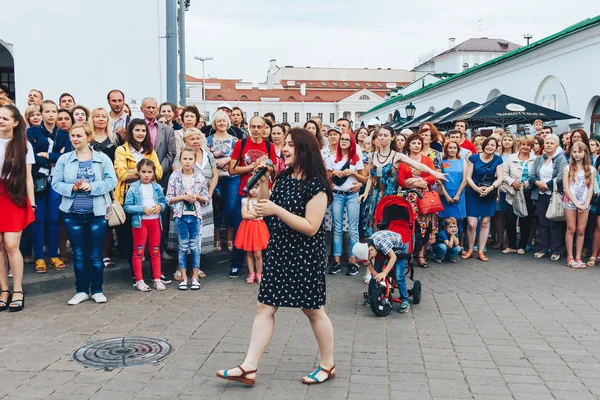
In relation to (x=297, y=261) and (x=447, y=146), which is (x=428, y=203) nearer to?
(x=447, y=146)

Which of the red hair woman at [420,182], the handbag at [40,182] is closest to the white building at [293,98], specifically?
the red hair woman at [420,182]

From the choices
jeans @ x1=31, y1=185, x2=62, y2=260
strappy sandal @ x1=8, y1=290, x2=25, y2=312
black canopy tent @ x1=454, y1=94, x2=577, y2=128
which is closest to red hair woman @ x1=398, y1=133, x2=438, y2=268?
jeans @ x1=31, y1=185, x2=62, y2=260

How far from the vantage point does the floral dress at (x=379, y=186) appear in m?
8.80

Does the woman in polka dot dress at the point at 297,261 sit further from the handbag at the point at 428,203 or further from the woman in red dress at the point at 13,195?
the handbag at the point at 428,203

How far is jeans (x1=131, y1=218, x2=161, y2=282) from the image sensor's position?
7.73 meters

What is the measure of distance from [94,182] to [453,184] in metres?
5.74

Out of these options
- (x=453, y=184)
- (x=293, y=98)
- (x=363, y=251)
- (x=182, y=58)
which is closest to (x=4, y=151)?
(x=363, y=251)

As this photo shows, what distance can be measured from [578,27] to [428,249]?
31.7 feet

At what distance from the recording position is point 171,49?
14656 millimetres

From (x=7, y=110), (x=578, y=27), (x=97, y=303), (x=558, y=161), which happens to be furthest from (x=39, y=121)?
(x=578, y=27)

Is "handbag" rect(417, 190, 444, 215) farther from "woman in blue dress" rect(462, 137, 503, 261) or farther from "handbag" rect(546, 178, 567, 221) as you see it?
"handbag" rect(546, 178, 567, 221)

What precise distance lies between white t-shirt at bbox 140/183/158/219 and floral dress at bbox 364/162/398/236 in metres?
2.98

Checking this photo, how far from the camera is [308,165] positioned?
4727 mm

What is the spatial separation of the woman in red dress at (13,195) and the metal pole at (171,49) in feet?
26.7
